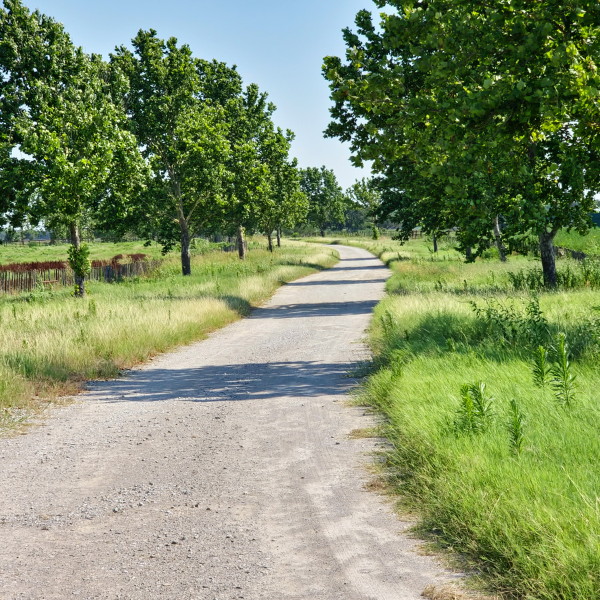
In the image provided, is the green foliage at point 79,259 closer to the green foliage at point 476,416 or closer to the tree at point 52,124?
the tree at point 52,124

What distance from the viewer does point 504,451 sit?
15.4 feet

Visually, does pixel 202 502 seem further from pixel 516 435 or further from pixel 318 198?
pixel 318 198

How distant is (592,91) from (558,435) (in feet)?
10.8

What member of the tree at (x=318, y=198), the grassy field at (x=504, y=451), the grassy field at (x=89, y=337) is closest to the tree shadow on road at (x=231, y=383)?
the grassy field at (x=89, y=337)

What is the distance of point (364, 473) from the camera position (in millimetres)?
5434

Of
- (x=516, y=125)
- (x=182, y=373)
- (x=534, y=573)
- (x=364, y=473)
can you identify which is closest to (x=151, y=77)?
(x=182, y=373)

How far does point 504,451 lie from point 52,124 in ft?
72.3

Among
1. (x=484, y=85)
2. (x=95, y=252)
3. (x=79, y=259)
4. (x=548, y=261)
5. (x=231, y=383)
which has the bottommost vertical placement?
(x=231, y=383)

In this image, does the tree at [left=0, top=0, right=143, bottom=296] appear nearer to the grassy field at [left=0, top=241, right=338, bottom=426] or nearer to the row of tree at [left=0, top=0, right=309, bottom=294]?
the row of tree at [left=0, top=0, right=309, bottom=294]

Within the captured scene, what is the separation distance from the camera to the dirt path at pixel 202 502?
3.64m

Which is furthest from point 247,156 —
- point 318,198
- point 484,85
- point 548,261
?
point 318,198

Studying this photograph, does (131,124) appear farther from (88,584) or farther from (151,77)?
(88,584)

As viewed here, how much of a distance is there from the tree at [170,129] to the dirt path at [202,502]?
20.1 m

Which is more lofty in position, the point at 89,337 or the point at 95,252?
the point at 95,252
